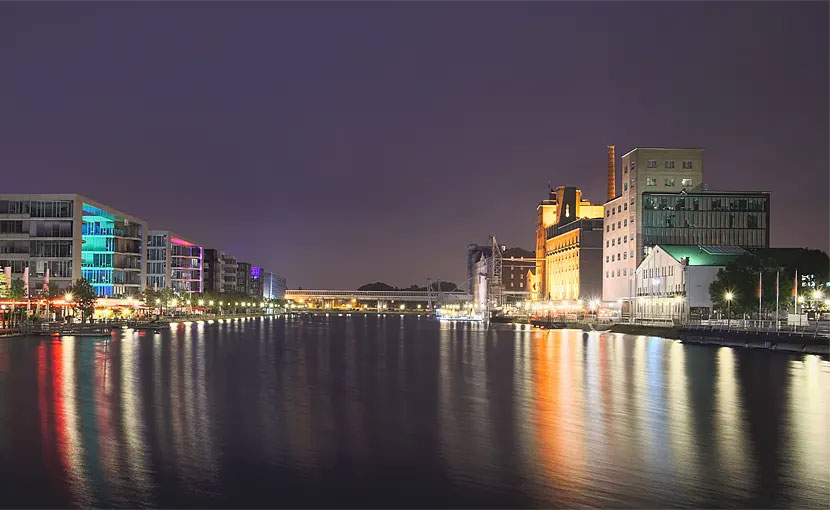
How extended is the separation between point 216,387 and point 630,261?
10568 centimetres

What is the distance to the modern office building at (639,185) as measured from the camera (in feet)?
431

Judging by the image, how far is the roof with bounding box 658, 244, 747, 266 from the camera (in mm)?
106188

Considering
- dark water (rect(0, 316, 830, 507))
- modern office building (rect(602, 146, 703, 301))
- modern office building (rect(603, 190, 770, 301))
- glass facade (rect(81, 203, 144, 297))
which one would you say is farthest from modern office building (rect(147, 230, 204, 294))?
dark water (rect(0, 316, 830, 507))

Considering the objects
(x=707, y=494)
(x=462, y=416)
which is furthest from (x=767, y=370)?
(x=707, y=494)

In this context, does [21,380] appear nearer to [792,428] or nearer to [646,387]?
[646,387]

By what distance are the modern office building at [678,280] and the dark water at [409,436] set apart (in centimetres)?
5516

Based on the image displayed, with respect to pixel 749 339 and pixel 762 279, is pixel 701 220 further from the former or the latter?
pixel 749 339

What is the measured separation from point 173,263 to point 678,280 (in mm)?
130409

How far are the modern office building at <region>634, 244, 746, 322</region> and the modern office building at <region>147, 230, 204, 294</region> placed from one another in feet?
329

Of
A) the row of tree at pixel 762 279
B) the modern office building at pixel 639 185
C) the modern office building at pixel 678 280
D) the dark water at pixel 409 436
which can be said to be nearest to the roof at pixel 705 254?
the modern office building at pixel 678 280

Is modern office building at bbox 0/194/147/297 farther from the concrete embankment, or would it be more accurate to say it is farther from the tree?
the concrete embankment

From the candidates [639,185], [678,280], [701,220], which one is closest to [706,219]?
[701,220]

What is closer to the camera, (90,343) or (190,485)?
(190,485)

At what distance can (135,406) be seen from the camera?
30859mm
